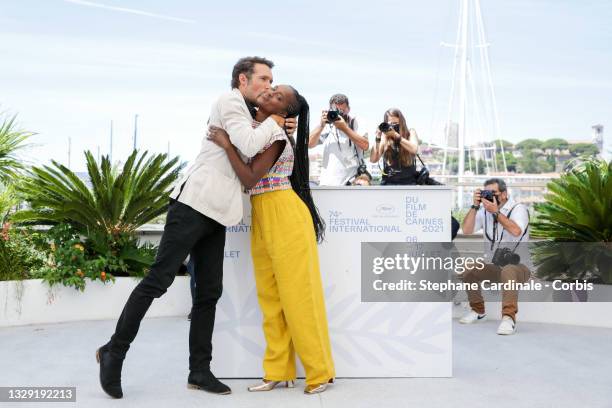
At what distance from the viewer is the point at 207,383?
4.06 metres

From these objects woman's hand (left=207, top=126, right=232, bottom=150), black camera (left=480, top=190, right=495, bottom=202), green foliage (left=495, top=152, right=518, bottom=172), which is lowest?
black camera (left=480, top=190, right=495, bottom=202)

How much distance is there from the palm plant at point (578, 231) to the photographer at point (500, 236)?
814 millimetres

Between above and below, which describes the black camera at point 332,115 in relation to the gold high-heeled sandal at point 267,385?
above

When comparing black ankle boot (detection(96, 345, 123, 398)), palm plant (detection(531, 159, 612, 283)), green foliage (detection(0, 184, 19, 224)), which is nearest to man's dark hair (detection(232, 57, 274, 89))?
black ankle boot (detection(96, 345, 123, 398))

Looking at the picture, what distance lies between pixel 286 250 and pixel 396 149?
2.16 m

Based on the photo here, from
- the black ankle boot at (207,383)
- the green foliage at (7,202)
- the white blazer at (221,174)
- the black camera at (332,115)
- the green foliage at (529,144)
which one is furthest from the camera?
the green foliage at (529,144)

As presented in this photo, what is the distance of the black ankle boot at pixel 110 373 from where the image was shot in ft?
12.7

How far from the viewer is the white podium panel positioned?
4.37 m

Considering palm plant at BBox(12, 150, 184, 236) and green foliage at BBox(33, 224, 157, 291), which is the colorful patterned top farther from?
palm plant at BBox(12, 150, 184, 236)

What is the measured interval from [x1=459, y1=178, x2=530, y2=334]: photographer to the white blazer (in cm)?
280

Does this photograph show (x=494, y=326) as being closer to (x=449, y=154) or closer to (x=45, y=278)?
(x=45, y=278)

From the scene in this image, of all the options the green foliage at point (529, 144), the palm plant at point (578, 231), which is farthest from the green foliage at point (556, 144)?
the palm plant at point (578, 231)

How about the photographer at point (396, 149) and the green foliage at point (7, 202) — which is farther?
the green foliage at point (7, 202)

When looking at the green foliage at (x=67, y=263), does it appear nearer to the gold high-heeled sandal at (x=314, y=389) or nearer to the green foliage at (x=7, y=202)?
the green foliage at (x=7, y=202)
